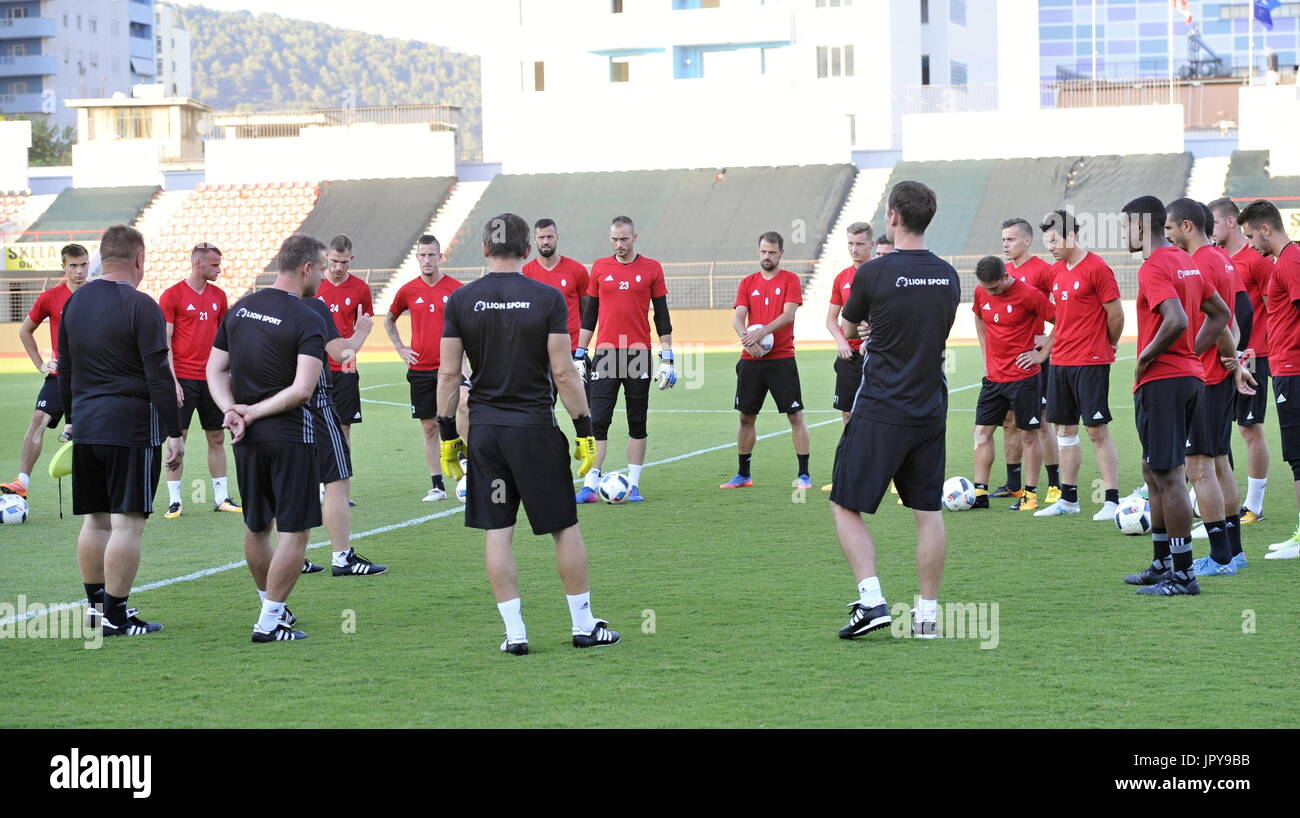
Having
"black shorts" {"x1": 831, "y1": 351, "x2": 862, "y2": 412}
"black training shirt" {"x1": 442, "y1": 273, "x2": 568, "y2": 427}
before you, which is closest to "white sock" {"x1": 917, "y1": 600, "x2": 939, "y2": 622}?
"black training shirt" {"x1": 442, "y1": 273, "x2": 568, "y2": 427}

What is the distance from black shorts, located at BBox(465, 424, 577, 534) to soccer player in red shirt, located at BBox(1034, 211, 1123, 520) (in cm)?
519

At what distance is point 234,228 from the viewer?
5453cm

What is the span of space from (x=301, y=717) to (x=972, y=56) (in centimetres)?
6895

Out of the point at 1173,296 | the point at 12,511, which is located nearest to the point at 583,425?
the point at 1173,296

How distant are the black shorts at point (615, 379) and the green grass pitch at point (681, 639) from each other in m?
0.96

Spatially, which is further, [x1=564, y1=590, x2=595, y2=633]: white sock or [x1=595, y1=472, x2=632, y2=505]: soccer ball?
[x1=595, y1=472, x2=632, y2=505]: soccer ball

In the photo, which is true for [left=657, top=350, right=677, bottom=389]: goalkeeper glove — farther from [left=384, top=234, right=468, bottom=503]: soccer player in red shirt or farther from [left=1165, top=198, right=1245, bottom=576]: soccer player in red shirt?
[left=1165, top=198, right=1245, bottom=576]: soccer player in red shirt

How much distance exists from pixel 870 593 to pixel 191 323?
23.7 ft

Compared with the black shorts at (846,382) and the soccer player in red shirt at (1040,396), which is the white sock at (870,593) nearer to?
the soccer player in red shirt at (1040,396)

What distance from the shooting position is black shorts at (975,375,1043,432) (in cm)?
1214

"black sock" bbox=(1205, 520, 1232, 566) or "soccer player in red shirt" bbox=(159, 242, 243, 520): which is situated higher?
"soccer player in red shirt" bbox=(159, 242, 243, 520)

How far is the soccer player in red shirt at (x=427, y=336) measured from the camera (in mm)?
13195
